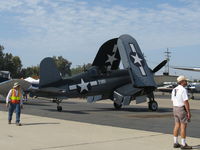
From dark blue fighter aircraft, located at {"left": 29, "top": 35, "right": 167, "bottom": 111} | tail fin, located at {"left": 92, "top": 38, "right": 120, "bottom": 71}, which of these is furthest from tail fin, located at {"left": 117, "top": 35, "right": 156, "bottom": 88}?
tail fin, located at {"left": 92, "top": 38, "right": 120, "bottom": 71}

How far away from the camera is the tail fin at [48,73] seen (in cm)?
1780

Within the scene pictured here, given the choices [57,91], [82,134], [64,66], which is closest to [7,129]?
[82,134]

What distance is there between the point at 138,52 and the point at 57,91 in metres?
5.50

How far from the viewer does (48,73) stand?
17953 millimetres

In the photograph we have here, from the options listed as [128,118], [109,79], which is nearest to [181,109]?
Result: [128,118]

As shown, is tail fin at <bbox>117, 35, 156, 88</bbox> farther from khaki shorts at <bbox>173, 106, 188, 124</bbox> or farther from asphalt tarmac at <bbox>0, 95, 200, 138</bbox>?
khaki shorts at <bbox>173, 106, 188, 124</bbox>

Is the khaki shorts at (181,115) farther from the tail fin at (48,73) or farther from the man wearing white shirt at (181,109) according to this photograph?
the tail fin at (48,73)

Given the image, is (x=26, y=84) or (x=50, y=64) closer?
(x=50, y=64)

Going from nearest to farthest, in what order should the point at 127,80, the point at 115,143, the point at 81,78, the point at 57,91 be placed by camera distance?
the point at 115,143
the point at 57,91
the point at 81,78
the point at 127,80

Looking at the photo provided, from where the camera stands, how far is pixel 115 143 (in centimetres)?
825

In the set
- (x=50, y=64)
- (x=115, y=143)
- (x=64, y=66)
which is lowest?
(x=115, y=143)

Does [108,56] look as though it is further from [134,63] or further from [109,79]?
[134,63]

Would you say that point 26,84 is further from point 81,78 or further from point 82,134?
point 82,134

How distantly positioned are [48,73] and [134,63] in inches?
199
